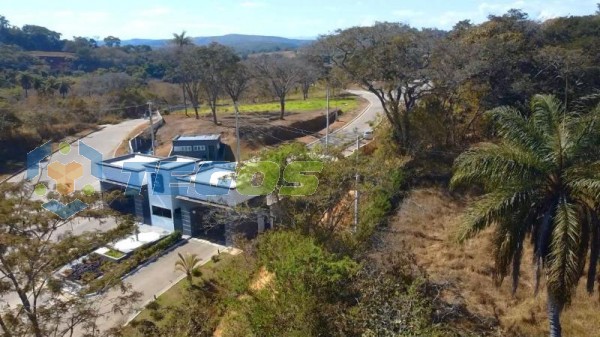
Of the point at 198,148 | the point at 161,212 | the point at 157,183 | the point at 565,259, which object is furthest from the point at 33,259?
the point at 198,148

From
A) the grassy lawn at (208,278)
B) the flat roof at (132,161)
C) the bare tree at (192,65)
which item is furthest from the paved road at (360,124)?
the grassy lawn at (208,278)

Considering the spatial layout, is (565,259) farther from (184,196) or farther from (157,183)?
(157,183)

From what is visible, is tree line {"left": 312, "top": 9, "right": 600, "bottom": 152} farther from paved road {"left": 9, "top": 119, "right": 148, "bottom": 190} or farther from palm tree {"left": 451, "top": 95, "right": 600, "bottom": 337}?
paved road {"left": 9, "top": 119, "right": 148, "bottom": 190}

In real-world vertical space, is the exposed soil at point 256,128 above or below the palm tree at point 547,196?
below

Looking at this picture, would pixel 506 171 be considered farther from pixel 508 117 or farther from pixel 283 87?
pixel 283 87

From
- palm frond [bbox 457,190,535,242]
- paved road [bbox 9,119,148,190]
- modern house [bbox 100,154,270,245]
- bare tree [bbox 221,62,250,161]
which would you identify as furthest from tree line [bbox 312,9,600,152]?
paved road [bbox 9,119,148,190]

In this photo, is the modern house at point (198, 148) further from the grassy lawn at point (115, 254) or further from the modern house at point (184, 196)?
the grassy lawn at point (115, 254)
